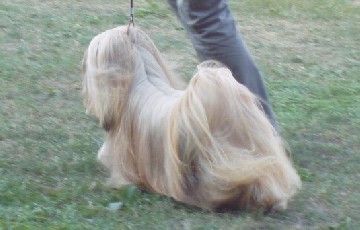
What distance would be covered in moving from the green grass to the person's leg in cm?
21

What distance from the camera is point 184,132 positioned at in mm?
3818

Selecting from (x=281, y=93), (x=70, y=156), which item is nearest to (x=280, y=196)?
(x=70, y=156)

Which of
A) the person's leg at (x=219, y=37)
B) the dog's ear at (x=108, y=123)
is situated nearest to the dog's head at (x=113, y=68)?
the dog's ear at (x=108, y=123)

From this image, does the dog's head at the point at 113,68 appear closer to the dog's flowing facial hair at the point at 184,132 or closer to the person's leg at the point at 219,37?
the dog's flowing facial hair at the point at 184,132

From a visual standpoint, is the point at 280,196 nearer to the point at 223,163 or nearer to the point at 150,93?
the point at 223,163

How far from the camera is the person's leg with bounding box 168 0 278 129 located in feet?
14.8

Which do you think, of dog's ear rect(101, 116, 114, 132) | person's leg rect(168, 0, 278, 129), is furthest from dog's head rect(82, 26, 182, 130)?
person's leg rect(168, 0, 278, 129)

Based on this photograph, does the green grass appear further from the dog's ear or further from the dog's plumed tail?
the dog's ear

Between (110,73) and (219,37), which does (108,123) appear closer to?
(110,73)

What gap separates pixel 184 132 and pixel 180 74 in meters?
1.77

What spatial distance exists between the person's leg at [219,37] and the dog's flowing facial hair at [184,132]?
0.32m

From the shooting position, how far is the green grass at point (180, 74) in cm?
396

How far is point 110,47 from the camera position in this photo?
423 centimetres

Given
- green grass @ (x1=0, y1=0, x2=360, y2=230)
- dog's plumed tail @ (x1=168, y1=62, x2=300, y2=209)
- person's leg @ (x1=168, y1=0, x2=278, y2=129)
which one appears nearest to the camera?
dog's plumed tail @ (x1=168, y1=62, x2=300, y2=209)
